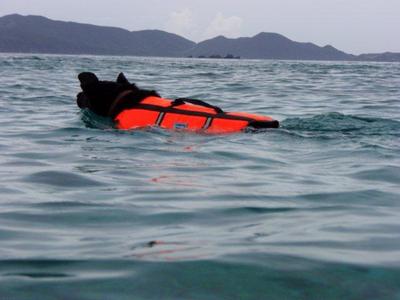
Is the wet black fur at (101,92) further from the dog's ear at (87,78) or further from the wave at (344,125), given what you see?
the wave at (344,125)

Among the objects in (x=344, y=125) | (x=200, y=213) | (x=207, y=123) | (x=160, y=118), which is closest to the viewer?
(x=200, y=213)

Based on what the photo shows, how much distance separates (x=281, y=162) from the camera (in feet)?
22.9

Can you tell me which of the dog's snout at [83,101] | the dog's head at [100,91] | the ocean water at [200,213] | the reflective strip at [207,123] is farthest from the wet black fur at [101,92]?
the reflective strip at [207,123]

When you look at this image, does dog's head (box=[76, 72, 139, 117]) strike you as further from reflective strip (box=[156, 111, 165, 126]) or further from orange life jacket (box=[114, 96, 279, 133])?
reflective strip (box=[156, 111, 165, 126])

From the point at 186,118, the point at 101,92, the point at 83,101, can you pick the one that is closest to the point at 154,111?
the point at 186,118

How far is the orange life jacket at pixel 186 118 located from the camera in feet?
28.9

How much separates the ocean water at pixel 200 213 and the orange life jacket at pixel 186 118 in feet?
0.69

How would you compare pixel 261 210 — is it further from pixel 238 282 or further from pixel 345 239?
pixel 238 282

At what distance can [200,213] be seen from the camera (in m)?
4.74

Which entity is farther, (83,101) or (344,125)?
(83,101)

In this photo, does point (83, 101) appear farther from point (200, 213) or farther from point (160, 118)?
point (200, 213)

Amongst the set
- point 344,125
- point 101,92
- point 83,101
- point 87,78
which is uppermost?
point 87,78

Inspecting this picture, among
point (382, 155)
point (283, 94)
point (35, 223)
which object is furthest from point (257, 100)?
point (35, 223)

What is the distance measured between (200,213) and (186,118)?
13.9 feet
